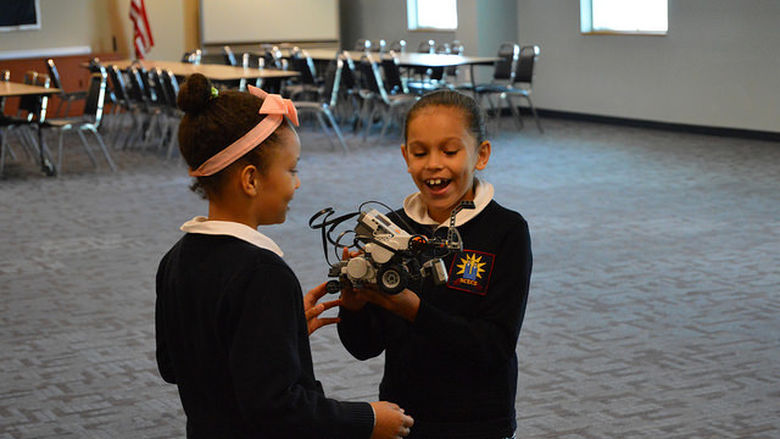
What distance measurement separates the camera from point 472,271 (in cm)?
177

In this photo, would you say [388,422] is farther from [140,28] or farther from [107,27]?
[107,27]

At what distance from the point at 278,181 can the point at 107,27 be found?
51.1ft

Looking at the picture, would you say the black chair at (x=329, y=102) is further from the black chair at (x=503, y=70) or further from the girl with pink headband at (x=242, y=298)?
the girl with pink headband at (x=242, y=298)

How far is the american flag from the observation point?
51.2ft

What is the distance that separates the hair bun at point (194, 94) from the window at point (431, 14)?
13783 mm

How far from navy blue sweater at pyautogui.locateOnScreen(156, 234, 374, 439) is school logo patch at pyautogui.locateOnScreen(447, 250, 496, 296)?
14.2 inches

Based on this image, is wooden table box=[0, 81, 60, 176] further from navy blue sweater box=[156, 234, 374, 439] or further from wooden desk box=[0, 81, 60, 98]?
navy blue sweater box=[156, 234, 374, 439]

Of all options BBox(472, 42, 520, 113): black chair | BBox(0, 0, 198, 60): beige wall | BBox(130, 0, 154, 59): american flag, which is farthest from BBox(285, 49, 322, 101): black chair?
BBox(0, 0, 198, 60): beige wall

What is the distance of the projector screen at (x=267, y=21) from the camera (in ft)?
52.7

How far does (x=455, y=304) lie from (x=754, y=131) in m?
9.25

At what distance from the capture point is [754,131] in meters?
10.2

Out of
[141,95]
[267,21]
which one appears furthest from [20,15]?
[141,95]

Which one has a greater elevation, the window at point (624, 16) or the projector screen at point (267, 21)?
the projector screen at point (267, 21)

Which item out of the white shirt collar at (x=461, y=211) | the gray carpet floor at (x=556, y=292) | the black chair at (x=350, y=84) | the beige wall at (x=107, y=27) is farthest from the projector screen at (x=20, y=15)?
the white shirt collar at (x=461, y=211)
